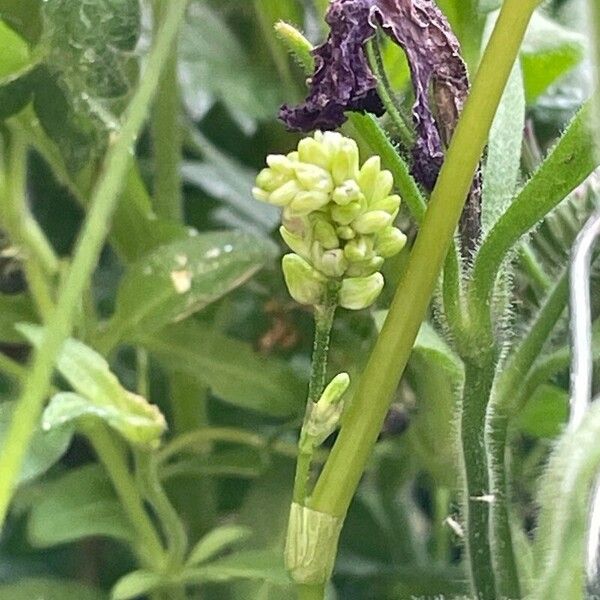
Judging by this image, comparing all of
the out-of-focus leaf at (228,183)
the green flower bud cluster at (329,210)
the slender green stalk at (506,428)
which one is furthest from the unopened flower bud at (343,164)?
the out-of-focus leaf at (228,183)

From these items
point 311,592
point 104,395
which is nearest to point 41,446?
point 104,395

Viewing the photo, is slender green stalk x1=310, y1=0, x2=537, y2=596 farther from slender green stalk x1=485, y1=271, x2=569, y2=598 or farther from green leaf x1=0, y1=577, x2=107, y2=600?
green leaf x1=0, y1=577, x2=107, y2=600

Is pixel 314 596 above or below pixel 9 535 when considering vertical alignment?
above

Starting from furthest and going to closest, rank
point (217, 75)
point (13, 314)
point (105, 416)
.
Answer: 1. point (217, 75)
2. point (13, 314)
3. point (105, 416)

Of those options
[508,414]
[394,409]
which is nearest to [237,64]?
[394,409]

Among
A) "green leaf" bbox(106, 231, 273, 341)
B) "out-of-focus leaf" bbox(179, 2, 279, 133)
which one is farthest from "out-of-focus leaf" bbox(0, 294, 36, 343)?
"out-of-focus leaf" bbox(179, 2, 279, 133)

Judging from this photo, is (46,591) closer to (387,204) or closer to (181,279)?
(181,279)

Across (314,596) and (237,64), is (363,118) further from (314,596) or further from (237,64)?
(237,64)
